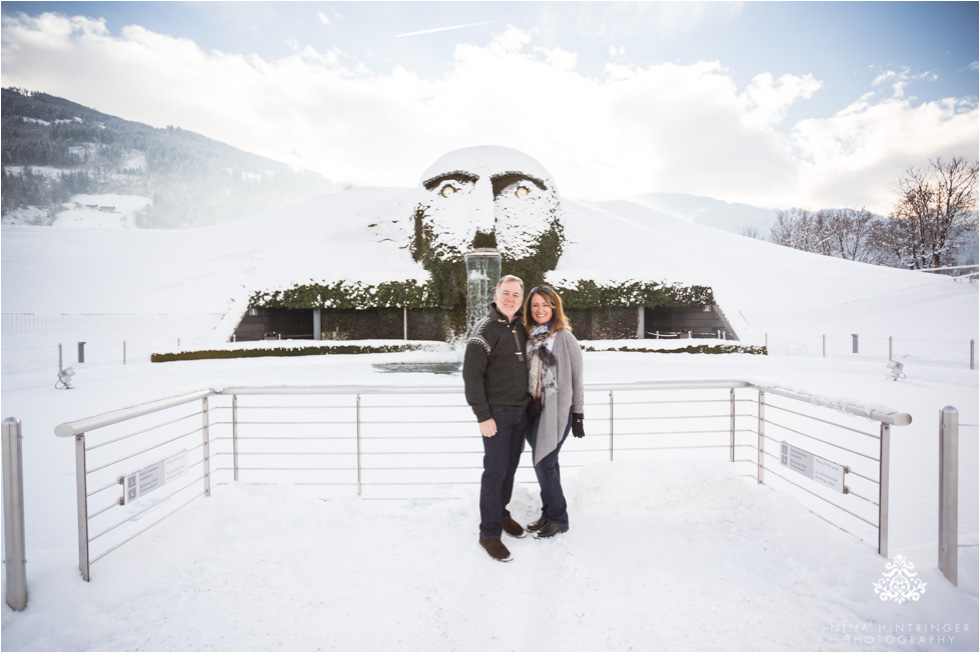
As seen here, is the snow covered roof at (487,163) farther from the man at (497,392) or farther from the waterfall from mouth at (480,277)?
the man at (497,392)

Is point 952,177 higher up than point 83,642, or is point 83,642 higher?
point 952,177

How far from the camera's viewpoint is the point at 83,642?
7.70 ft

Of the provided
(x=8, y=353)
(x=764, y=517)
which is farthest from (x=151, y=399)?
(x=8, y=353)

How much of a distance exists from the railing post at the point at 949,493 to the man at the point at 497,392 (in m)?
2.27

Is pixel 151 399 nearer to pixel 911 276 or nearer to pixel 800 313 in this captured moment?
pixel 800 313

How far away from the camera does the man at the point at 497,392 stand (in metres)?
3.17

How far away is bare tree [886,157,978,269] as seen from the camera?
102 ft

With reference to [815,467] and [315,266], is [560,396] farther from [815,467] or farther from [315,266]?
[315,266]

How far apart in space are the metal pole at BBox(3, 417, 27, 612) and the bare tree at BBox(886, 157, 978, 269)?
4294cm

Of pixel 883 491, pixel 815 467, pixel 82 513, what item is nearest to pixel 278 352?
pixel 82 513

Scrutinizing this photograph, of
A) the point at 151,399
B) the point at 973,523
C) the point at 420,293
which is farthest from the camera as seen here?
the point at 420,293

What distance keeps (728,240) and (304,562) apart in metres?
40.1

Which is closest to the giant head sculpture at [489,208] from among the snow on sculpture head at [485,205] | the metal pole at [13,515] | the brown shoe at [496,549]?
the snow on sculpture head at [485,205]

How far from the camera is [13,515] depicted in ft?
8.02
